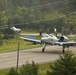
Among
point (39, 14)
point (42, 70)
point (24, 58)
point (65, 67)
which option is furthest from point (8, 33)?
point (65, 67)

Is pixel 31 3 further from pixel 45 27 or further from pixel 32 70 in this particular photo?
pixel 32 70

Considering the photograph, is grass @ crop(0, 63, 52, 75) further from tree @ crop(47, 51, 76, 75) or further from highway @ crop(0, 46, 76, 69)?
tree @ crop(47, 51, 76, 75)

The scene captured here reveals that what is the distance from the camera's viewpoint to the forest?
92562mm

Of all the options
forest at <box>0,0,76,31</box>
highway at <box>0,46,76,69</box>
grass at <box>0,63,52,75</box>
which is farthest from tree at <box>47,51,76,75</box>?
forest at <box>0,0,76,31</box>

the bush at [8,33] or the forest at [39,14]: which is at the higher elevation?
the forest at [39,14]

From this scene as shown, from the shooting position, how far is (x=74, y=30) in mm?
85750

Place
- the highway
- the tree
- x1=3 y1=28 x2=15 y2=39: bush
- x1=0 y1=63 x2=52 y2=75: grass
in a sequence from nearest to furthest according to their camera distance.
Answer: the tree
x1=0 y1=63 x2=52 y2=75: grass
the highway
x1=3 y1=28 x2=15 y2=39: bush

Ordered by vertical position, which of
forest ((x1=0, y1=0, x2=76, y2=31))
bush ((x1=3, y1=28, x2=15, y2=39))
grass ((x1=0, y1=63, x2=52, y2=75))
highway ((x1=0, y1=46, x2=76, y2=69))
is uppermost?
forest ((x1=0, y1=0, x2=76, y2=31))

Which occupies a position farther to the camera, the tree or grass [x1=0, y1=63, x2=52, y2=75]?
grass [x1=0, y1=63, x2=52, y2=75]

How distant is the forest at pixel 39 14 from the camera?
9256 centimetres

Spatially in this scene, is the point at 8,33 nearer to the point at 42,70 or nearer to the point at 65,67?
the point at 42,70

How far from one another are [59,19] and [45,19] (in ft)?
24.1

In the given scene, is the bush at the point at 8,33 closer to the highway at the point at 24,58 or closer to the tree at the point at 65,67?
the highway at the point at 24,58

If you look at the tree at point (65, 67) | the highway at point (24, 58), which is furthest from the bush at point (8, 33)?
the tree at point (65, 67)
